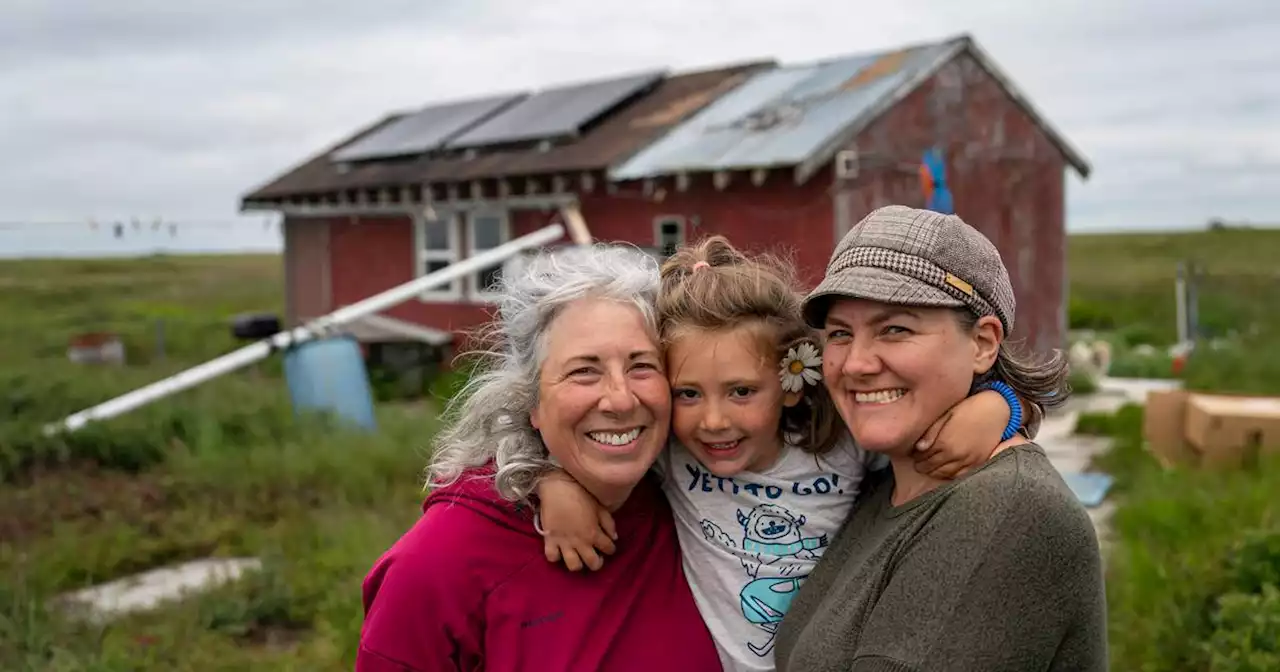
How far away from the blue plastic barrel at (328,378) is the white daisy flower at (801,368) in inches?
302

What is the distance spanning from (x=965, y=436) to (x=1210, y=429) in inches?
253

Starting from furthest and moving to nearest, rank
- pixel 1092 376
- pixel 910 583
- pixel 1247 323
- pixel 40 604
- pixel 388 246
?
pixel 1247 323 → pixel 388 246 → pixel 1092 376 → pixel 40 604 → pixel 910 583

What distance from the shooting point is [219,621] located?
503 cm

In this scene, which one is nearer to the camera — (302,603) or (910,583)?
(910,583)

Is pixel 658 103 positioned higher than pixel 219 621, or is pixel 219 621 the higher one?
pixel 658 103

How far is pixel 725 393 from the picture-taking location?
1996 mm

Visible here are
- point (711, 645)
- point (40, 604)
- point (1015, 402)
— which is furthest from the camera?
point (40, 604)

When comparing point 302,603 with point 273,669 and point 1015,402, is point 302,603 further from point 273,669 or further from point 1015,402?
point 1015,402

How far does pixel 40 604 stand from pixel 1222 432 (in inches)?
274

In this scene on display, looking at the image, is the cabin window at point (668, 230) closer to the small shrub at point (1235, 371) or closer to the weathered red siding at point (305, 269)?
the small shrub at point (1235, 371)

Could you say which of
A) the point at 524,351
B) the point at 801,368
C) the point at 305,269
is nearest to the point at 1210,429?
the point at 801,368

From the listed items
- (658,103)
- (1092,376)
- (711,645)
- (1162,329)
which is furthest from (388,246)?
(1162,329)

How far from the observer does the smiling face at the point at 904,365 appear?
171cm

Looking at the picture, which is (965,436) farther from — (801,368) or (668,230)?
(668,230)
